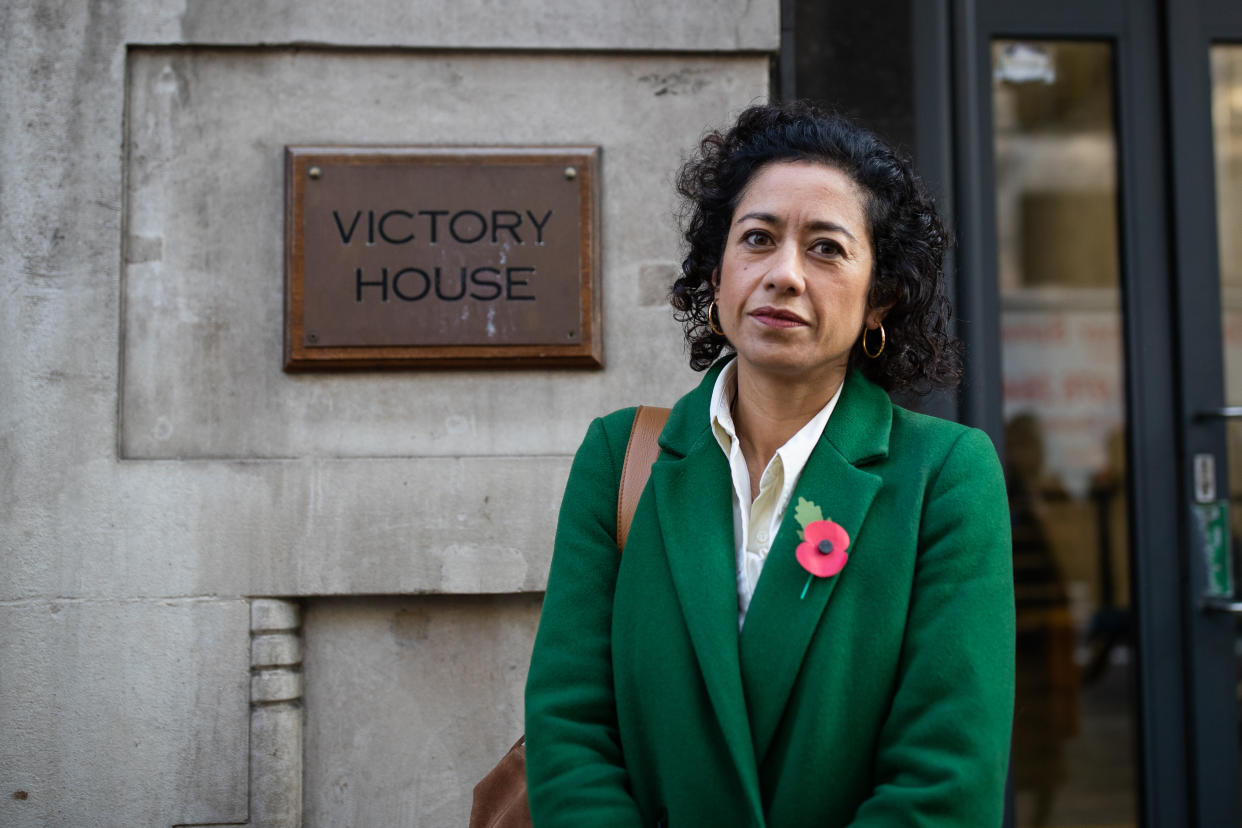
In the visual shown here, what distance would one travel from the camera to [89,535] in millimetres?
3010

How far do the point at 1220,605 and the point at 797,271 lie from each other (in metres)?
2.37

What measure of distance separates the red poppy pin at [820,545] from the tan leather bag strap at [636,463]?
0.32 m

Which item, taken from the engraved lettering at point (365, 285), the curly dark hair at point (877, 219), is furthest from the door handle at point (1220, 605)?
the engraved lettering at point (365, 285)

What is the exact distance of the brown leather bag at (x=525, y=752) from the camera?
203 centimetres

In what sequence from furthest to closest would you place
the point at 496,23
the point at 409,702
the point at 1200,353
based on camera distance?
the point at 1200,353, the point at 496,23, the point at 409,702

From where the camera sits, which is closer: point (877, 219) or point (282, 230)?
point (877, 219)

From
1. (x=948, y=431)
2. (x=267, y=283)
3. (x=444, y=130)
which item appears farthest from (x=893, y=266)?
(x=267, y=283)

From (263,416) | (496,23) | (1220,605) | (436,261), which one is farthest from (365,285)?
(1220,605)

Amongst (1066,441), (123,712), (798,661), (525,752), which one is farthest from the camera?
(1066,441)

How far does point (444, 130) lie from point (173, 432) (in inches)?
45.7

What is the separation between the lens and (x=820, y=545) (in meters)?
1.83

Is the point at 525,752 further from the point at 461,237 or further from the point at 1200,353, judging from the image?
the point at 1200,353

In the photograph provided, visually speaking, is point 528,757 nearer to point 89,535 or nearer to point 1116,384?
point 89,535

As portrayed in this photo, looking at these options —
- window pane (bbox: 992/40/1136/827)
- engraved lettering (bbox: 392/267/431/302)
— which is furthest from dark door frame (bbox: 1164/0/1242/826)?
window pane (bbox: 992/40/1136/827)
